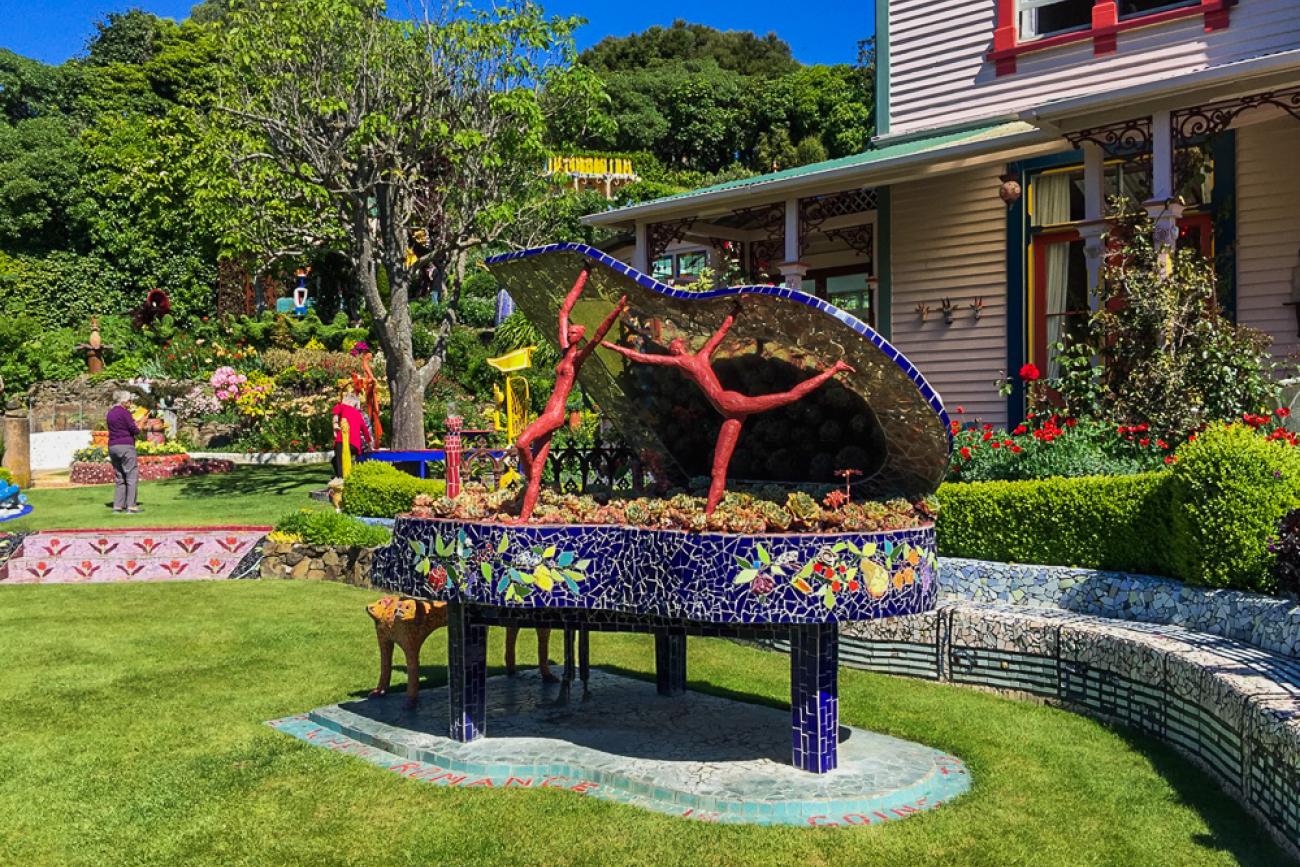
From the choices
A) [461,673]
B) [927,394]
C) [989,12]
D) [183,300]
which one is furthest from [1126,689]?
[183,300]

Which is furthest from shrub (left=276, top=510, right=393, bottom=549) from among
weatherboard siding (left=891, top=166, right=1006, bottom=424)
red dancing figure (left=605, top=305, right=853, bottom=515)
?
red dancing figure (left=605, top=305, right=853, bottom=515)

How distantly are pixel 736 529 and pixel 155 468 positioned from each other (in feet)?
57.7

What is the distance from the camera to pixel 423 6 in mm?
16219

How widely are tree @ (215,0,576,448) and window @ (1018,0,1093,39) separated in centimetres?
713

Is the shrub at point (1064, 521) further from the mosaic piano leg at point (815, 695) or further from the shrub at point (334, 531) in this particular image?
the shrub at point (334, 531)

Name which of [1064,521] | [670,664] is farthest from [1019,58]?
[670,664]

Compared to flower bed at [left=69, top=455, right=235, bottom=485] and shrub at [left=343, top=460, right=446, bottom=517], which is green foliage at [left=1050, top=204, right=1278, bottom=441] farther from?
flower bed at [left=69, top=455, right=235, bottom=485]

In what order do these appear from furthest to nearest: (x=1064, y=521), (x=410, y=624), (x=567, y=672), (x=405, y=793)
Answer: (x=1064, y=521) < (x=567, y=672) < (x=410, y=624) < (x=405, y=793)

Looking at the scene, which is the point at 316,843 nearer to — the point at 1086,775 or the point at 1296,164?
the point at 1086,775

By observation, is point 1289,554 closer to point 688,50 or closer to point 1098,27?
point 1098,27

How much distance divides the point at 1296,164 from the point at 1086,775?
7412mm

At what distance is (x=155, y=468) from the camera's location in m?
19.7

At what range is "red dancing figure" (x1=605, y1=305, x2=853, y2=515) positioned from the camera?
5.18m

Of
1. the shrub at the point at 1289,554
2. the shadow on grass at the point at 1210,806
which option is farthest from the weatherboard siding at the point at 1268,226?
the shadow on grass at the point at 1210,806
